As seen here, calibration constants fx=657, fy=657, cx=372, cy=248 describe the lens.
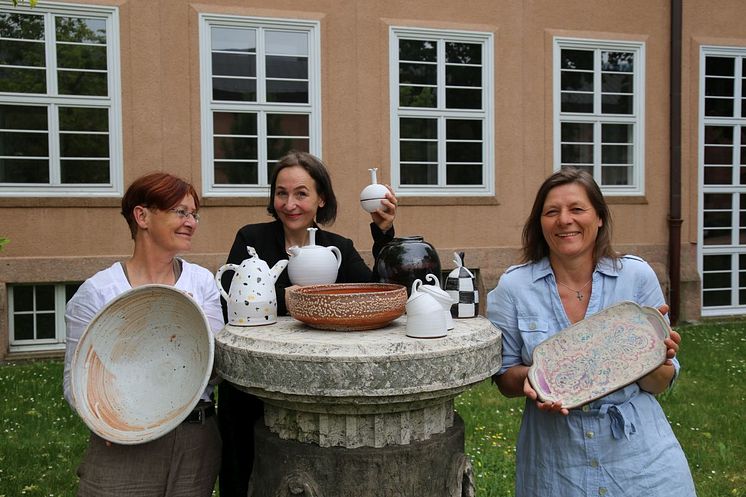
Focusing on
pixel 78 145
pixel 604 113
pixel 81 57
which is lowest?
pixel 78 145

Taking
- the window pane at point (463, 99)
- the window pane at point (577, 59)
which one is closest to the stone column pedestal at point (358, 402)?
the window pane at point (463, 99)

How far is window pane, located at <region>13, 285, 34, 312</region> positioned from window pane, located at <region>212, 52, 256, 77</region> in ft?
9.74

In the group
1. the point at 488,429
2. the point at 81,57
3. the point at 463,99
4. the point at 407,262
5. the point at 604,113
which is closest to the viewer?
the point at 407,262

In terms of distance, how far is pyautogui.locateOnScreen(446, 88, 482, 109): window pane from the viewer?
25.5ft

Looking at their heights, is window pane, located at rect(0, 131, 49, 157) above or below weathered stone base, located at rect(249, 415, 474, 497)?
above

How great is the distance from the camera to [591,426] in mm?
1977

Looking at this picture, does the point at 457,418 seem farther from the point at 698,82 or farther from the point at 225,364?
the point at 698,82

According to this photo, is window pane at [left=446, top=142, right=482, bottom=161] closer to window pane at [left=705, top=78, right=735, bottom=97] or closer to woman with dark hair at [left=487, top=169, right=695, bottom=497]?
window pane at [left=705, top=78, right=735, bottom=97]

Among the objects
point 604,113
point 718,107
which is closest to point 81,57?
point 604,113

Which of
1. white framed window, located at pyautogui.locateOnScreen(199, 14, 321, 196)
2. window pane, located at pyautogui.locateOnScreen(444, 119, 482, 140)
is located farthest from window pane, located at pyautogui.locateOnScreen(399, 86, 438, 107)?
white framed window, located at pyautogui.locateOnScreen(199, 14, 321, 196)

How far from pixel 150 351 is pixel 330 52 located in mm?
5674

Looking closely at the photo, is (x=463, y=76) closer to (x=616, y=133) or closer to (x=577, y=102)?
(x=577, y=102)

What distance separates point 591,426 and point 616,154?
279 inches

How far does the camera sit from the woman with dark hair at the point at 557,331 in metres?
1.94
